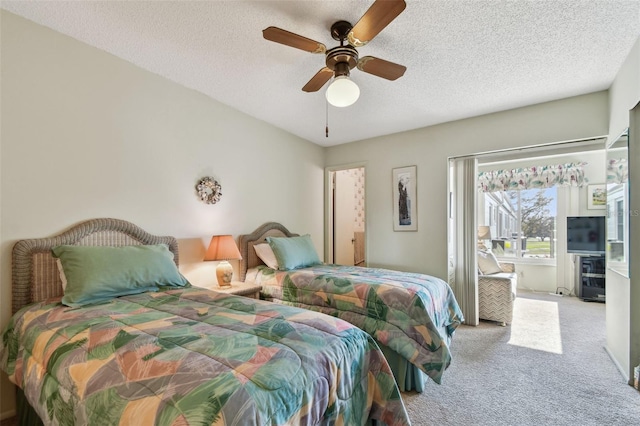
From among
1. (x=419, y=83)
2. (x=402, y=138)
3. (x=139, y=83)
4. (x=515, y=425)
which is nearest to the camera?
(x=515, y=425)

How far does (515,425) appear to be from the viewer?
5.96 ft

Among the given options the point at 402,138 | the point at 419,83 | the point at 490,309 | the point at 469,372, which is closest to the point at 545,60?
the point at 419,83

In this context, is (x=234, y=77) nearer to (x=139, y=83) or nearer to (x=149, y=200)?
(x=139, y=83)

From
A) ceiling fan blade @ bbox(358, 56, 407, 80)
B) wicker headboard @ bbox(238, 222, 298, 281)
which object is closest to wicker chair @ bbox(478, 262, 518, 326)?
wicker headboard @ bbox(238, 222, 298, 281)

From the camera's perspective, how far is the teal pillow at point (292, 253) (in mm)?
3252

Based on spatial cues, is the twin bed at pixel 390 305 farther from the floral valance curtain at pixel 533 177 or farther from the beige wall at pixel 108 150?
the floral valance curtain at pixel 533 177

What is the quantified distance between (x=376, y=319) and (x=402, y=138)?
2721 mm

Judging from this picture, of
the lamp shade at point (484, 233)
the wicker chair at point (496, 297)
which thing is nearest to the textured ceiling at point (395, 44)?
the wicker chair at point (496, 297)

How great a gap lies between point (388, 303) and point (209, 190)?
2051mm

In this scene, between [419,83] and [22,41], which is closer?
[22,41]

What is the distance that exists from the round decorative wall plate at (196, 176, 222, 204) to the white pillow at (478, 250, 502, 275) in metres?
3.57

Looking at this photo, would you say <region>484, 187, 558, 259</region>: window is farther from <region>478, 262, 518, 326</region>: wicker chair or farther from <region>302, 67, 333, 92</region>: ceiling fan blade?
<region>302, 67, 333, 92</region>: ceiling fan blade

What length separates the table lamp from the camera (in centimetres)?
284

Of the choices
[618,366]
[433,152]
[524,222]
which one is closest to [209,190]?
[433,152]
